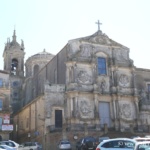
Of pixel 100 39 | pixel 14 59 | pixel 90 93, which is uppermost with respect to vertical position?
pixel 14 59

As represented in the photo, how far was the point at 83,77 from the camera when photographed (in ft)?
120

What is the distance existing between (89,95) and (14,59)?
2627 cm

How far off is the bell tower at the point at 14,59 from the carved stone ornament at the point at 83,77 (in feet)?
78.0

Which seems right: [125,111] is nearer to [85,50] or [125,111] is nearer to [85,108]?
[85,108]

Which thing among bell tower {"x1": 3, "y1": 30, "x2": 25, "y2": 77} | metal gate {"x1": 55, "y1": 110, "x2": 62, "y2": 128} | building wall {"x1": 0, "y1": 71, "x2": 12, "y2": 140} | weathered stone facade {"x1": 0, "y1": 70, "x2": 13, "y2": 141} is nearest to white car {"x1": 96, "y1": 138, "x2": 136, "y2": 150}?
metal gate {"x1": 55, "y1": 110, "x2": 62, "y2": 128}

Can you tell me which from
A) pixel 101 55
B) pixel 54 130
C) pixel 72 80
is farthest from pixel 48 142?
pixel 101 55

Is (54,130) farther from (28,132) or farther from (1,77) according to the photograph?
(1,77)

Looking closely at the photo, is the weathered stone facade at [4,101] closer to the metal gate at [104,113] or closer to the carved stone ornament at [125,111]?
the metal gate at [104,113]

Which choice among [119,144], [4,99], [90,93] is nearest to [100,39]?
[90,93]

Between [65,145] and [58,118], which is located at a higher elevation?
[58,118]

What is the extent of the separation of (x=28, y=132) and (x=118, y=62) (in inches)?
593

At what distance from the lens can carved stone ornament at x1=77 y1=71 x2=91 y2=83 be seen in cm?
3626

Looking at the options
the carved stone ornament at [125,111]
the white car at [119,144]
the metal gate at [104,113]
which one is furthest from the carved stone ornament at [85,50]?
the white car at [119,144]

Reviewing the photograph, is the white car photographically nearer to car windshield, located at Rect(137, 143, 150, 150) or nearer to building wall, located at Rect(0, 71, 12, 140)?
car windshield, located at Rect(137, 143, 150, 150)
